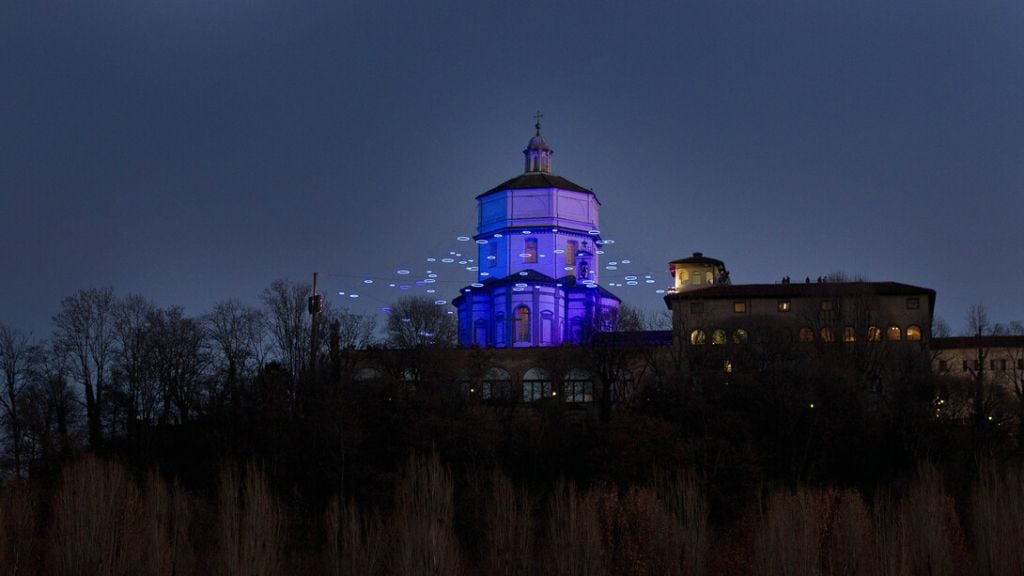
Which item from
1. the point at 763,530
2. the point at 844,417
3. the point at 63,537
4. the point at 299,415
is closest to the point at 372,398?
the point at 299,415

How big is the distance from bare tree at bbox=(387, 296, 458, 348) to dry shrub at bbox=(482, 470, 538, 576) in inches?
1170

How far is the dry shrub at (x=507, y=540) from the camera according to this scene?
38.4 metres

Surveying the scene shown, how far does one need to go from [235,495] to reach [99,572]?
5754mm

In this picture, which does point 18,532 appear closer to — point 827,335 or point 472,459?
point 472,459

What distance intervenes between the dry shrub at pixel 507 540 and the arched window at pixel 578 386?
87.8 feet

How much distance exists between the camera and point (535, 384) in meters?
71.2

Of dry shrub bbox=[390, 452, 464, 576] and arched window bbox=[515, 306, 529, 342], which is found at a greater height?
arched window bbox=[515, 306, 529, 342]

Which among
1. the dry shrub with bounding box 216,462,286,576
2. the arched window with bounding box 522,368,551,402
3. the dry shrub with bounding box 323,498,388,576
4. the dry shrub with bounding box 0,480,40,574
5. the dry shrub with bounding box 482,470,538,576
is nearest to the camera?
the dry shrub with bounding box 216,462,286,576

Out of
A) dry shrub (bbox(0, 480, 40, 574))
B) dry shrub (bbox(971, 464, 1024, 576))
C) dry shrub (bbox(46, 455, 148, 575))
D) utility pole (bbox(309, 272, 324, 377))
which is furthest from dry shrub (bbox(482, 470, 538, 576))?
utility pole (bbox(309, 272, 324, 377))

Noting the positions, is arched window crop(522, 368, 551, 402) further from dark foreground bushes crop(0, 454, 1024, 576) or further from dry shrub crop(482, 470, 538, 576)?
dry shrub crop(482, 470, 538, 576)

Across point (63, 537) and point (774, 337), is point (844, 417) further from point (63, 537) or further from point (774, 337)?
point (63, 537)

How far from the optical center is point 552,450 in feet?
186

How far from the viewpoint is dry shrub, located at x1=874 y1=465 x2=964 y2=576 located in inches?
1364

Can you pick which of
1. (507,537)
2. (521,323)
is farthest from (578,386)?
(507,537)
